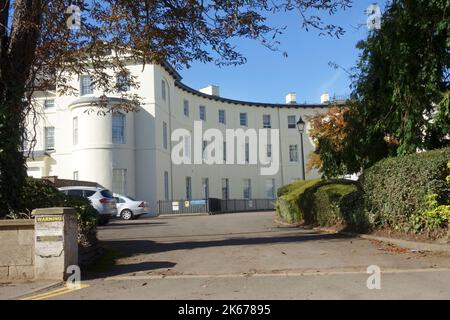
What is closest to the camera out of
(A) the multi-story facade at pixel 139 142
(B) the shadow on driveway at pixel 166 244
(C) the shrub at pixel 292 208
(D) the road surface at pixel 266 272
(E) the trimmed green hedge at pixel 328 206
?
(D) the road surface at pixel 266 272

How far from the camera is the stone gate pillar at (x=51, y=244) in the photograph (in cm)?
1001

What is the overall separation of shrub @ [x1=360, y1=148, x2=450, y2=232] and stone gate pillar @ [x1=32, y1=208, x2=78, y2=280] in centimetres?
784

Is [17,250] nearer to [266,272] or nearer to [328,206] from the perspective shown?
[266,272]

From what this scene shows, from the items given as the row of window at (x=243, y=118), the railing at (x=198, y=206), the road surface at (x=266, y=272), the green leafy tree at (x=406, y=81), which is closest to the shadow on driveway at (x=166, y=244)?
the road surface at (x=266, y=272)

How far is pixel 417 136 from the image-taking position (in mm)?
15453

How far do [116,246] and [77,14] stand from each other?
6.13 metres

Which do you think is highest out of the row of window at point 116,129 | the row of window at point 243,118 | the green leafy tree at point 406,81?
the row of window at point 243,118

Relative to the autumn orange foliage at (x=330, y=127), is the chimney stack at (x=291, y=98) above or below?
above

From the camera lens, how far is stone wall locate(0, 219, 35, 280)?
10.1 metres

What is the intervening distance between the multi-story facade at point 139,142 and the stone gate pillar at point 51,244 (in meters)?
23.3

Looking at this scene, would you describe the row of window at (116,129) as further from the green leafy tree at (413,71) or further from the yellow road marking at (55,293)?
the yellow road marking at (55,293)

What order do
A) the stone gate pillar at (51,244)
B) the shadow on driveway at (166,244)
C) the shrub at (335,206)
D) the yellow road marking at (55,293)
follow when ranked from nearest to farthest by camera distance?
the yellow road marking at (55,293)
the stone gate pillar at (51,244)
the shadow on driveway at (166,244)
the shrub at (335,206)

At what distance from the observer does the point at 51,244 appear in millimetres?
10016
